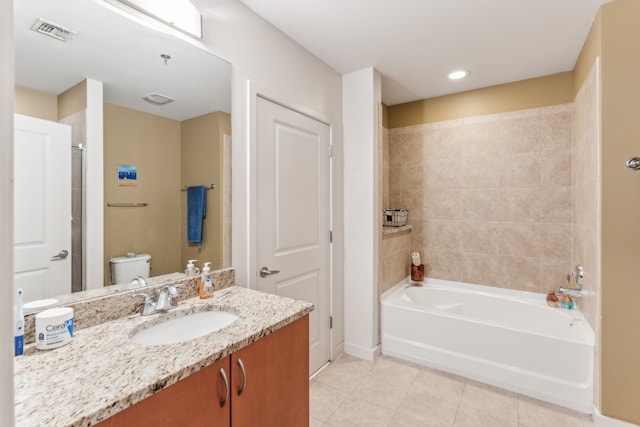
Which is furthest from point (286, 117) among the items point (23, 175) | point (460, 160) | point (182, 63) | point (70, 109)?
point (460, 160)

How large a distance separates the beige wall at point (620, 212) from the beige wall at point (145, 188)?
7.73 ft

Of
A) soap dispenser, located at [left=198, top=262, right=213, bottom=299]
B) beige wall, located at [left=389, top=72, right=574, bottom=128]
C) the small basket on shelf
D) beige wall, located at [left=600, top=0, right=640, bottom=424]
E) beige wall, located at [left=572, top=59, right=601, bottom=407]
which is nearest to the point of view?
soap dispenser, located at [left=198, top=262, right=213, bottom=299]

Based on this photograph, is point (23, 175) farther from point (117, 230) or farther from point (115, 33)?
point (115, 33)

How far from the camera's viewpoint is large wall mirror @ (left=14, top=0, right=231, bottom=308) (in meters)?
1.07

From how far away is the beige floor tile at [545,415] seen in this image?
1813 millimetres

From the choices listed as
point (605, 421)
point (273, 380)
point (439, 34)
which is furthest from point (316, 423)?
point (439, 34)

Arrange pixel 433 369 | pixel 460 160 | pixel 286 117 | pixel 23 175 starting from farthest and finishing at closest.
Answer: pixel 460 160 → pixel 433 369 → pixel 286 117 → pixel 23 175

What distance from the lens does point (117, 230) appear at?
4.17ft

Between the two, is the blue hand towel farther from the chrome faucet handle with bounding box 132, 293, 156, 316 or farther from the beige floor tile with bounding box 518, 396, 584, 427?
the beige floor tile with bounding box 518, 396, 584, 427

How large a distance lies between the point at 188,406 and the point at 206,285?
672 mm

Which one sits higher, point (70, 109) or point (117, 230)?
point (70, 109)

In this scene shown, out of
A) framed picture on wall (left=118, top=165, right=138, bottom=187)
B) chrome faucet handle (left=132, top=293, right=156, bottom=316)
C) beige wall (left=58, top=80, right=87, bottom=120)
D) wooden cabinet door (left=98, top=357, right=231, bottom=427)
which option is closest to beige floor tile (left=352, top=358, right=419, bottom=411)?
wooden cabinet door (left=98, top=357, right=231, bottom=427)

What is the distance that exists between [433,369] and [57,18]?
3.01 meters

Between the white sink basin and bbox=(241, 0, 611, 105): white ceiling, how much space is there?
172 cm
